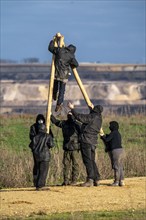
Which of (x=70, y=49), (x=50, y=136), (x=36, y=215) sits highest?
(x=70, y=49)

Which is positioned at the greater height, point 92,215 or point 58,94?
point 58,94

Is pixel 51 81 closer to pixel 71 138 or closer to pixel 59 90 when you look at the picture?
pixel 59 90

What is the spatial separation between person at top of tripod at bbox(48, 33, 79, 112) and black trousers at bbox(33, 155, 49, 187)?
1.00 meters

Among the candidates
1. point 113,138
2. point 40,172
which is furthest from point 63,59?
point 40,172

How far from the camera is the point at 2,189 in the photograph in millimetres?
23641

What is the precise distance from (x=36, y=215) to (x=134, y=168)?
7.93 metres

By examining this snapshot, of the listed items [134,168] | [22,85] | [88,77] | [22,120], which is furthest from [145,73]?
[134,168]

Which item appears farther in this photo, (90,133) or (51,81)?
(90,133)

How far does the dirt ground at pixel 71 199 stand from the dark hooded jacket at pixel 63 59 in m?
2.06

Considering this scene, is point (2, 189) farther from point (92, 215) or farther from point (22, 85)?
point (22, 85)

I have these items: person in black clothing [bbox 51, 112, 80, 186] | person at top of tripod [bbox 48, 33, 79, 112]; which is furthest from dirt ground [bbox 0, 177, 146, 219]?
person at top of tripod [bbox 48, 33, 79, 112]

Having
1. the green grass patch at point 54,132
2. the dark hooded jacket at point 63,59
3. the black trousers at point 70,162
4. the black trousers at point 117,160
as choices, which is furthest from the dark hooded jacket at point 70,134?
the green grass patch at point 54,132

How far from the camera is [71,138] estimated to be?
72.4 feet

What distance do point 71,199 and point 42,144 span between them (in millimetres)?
1203
